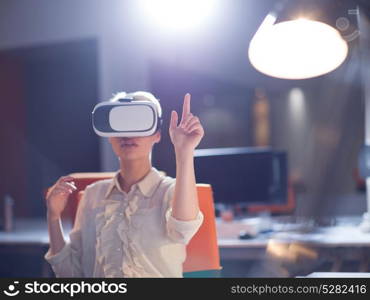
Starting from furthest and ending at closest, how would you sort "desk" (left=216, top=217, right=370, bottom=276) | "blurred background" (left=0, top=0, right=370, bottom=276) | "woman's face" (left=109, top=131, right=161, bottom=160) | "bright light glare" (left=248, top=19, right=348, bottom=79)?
"desk" (left=216, top=217, right=370, bottom=276) → "blurred background" (left=0, top=0, right=370, bottom=276) → "bright light glare" (left=248, top=19, right=348, bottom=79) → "woman's face" (left=109, top=131, right=161, bottom=160)

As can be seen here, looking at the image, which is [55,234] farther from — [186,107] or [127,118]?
[186,107]

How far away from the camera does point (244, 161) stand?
2342mm

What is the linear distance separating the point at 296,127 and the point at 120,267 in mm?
3812

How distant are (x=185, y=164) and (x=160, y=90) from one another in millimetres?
1143

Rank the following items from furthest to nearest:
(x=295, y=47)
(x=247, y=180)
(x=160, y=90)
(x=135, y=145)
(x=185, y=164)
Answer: (x=247, y=180) < (x=160, y=90) < (x=295, y=47) < (x=135, y=145) < (x=185, y=164)

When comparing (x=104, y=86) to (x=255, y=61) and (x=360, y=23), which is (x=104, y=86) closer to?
(x=255, y=61)

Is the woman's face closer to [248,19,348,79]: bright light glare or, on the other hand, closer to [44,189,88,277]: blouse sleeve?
[44,189,88,277]: blouse sleeve

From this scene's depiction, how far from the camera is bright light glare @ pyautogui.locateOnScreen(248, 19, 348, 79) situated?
1.24 meters

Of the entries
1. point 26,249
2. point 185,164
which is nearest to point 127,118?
point 185,164

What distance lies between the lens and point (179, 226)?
1.03 metres

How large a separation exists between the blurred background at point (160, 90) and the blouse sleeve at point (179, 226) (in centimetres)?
14

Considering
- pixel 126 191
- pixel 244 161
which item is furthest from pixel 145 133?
pixel 244 161

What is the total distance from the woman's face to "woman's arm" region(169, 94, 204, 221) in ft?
0.32

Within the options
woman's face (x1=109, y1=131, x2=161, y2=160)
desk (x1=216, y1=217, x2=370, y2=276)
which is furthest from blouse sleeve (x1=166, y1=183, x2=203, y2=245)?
desk (x1=216, y1=217, x2=370, y2=276)
